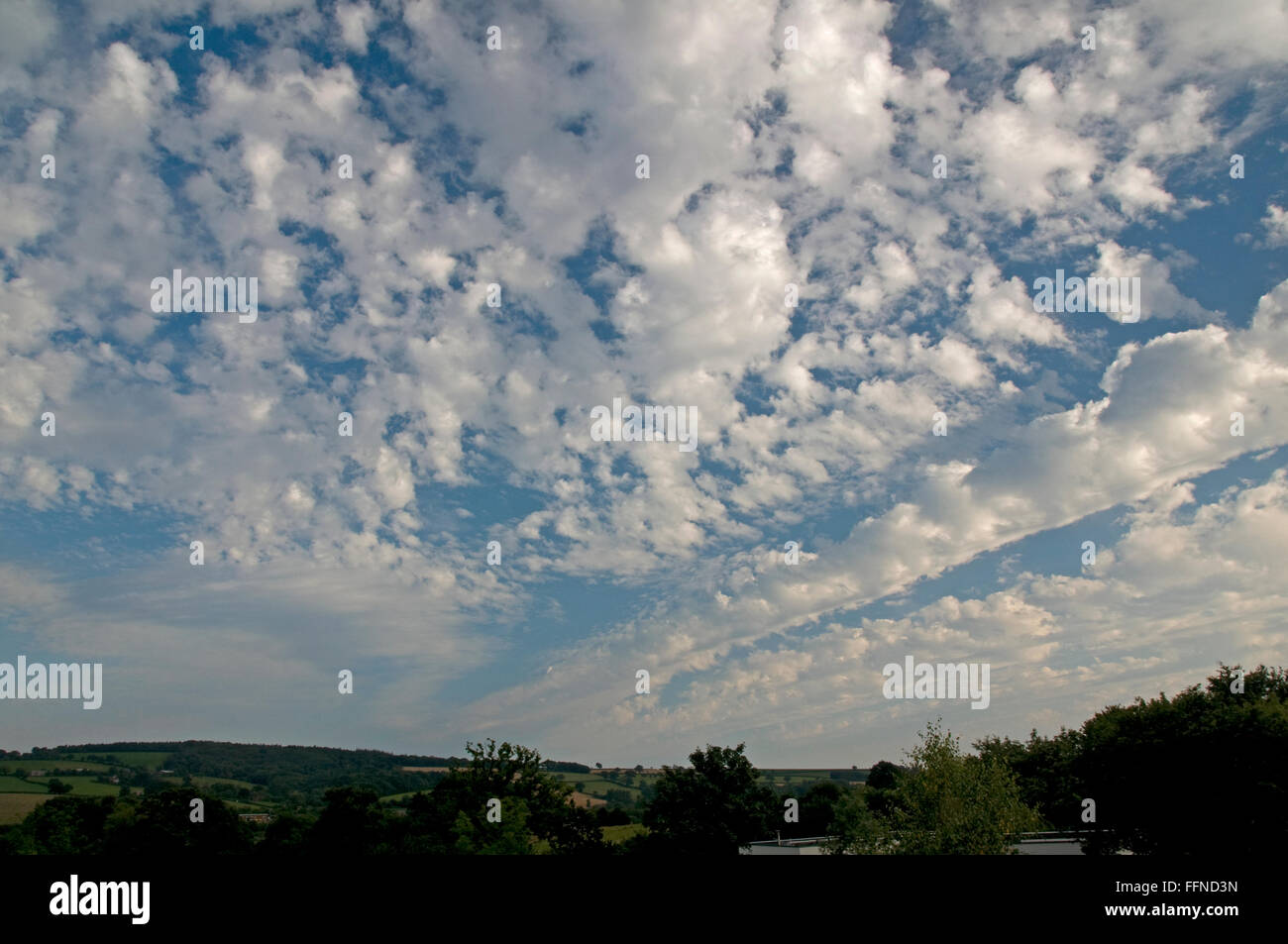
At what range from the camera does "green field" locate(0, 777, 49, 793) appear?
118m

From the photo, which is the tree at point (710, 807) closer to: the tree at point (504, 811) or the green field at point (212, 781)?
the tree at point (504, 811)

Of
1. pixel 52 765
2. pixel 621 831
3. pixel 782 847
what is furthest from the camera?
pixel 52 765

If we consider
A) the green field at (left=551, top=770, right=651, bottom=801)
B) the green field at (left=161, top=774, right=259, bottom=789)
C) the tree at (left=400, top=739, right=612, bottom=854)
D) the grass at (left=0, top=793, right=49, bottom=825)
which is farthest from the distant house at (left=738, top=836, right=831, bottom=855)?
the grass at (left=0, top=793, right=49, bottom=825)

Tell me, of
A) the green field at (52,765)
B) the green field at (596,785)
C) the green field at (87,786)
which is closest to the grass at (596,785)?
the green field at (596,785)

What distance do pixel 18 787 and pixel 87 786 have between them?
911cm

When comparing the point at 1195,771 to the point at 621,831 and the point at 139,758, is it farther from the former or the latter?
the point at 139,758

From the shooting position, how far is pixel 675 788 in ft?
333

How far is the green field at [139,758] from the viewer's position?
14600 cm

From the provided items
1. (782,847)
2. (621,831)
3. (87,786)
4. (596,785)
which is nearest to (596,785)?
(596,785)

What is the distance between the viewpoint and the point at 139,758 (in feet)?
496
